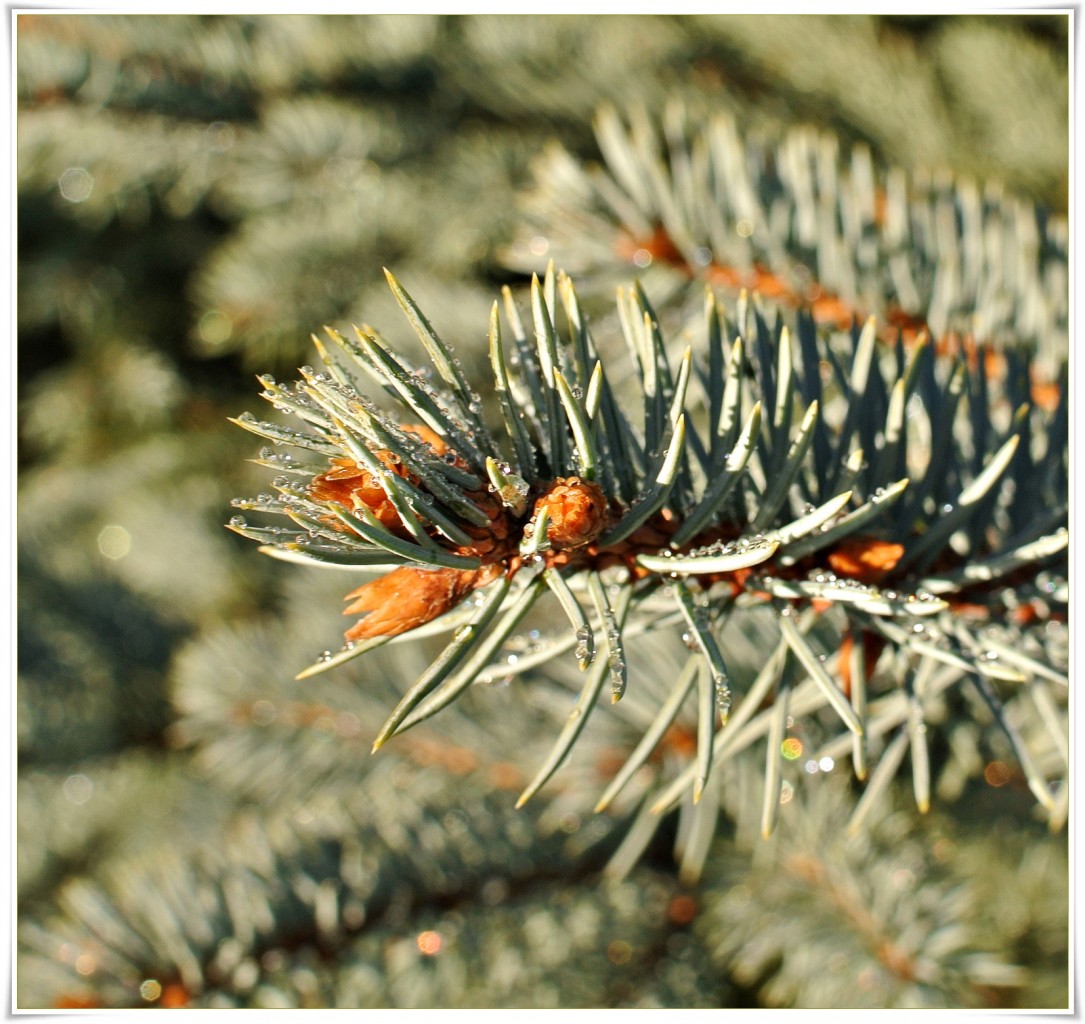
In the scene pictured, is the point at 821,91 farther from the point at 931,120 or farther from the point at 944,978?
the point at 944,978

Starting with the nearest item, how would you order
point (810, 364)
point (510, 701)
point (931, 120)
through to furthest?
point (810, 364) < point (510, 701) < point (931, 120)

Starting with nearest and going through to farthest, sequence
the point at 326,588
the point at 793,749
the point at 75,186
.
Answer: the point at 793,749
the point at 326,588
the point at 75,186

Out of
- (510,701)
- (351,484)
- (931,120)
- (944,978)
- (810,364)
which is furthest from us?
(931,120)

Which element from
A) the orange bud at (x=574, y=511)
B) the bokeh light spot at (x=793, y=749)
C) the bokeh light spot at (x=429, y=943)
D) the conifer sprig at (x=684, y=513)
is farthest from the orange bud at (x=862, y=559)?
the bokeh light spot at (x=429, y=943)

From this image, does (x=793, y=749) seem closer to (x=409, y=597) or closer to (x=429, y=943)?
(x=429, y=943)

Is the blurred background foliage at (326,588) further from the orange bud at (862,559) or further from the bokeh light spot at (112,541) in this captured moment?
the orange bud at (862,559)

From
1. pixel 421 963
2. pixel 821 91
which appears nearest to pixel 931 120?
pixel 821 91

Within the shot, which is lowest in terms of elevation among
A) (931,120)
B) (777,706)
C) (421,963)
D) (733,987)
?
(733,987)

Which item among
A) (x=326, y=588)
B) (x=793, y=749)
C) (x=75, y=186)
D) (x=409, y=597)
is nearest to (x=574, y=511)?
(x=409, y=597)
